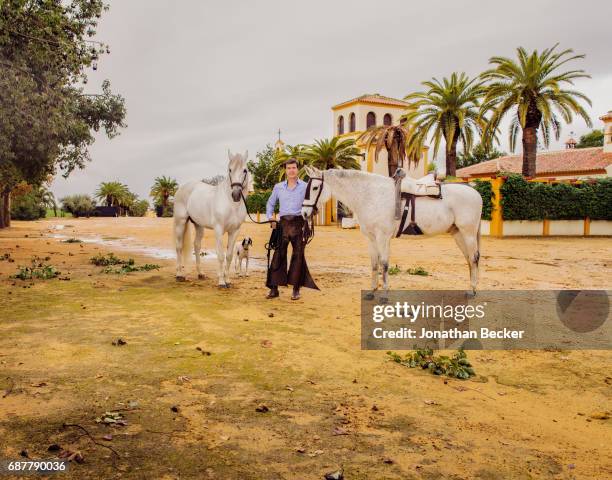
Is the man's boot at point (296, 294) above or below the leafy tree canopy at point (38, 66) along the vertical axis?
below

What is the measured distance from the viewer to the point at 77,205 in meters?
75.8

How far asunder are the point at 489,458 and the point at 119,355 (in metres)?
3.71

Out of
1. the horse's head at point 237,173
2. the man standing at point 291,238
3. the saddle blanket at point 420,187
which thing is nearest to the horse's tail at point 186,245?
the horse's head at point 237,173

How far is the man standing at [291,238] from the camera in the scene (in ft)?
26.0

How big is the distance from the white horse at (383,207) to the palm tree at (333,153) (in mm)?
31200

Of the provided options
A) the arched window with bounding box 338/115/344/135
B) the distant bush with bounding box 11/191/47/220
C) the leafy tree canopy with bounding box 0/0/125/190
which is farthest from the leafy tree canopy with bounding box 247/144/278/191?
the leafy tree canopy with bounding box 0/0/125/190

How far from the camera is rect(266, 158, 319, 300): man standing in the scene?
7.92 metres

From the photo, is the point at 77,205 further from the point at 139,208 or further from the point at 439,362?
the point at 439,362

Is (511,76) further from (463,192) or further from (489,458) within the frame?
(489,458)

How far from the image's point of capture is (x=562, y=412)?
11.9 feet

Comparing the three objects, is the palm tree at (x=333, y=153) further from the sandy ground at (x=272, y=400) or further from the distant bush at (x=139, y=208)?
the distant bush at (x=139, y=208)

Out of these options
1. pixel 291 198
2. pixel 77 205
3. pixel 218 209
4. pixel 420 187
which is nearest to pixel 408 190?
pixel 420 187

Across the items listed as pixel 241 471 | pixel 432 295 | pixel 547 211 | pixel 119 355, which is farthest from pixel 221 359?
pixel 547 211

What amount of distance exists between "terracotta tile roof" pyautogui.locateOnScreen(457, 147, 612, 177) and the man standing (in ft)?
124
